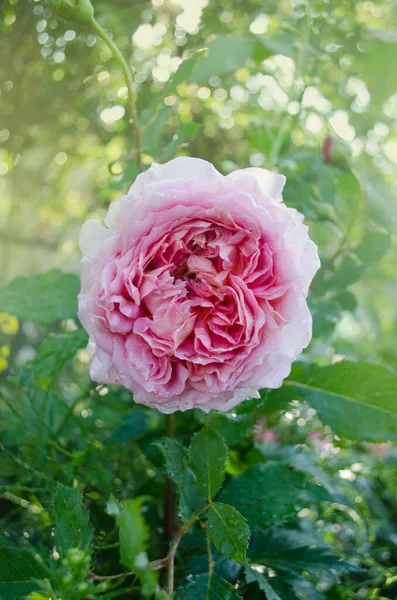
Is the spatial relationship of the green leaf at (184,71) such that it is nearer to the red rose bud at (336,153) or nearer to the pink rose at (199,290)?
the pink rose at (199,290)

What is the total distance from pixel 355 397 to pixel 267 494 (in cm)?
13

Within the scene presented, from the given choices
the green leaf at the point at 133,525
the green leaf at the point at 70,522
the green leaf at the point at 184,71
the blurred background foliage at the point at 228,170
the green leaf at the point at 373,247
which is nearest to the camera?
the green leaf at the point at 133,525

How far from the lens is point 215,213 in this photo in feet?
1.45

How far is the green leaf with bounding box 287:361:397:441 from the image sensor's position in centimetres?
54

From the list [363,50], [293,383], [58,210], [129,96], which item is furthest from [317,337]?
[58,210]

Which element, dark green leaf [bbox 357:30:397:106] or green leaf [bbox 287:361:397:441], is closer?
green leaf [bbox 287:361:397:441]

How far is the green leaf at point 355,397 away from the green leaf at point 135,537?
0.96 feet

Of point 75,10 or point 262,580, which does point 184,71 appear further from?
point 262,580

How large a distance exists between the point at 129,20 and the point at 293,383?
28.3 inches

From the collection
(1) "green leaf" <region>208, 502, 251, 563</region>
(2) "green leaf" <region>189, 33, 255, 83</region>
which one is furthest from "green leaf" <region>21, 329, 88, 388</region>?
(2) "green leaf" <region>189, 33, 255, 83</region>

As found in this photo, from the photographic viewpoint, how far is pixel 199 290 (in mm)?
459

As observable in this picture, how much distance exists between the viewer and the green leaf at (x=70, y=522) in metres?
0.41

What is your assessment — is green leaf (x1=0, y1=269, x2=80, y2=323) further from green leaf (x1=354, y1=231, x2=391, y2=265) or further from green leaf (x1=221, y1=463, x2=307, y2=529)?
green leaf (x1=354, y1=231, x2=391, y2=265)

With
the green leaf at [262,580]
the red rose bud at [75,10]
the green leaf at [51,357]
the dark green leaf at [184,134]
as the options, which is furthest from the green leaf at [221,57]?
the green leaf at [262,580]
